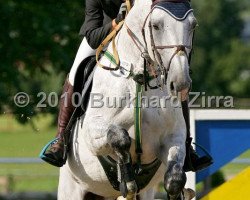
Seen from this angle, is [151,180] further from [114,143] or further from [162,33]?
A: [162,33]

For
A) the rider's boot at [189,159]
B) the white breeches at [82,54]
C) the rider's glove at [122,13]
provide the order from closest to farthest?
the rider's glove at [122,13], the rider's boot at [189,159], the white breeches at [82,54]

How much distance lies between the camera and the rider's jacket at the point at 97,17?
21.9 ft

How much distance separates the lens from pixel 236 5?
63.4m

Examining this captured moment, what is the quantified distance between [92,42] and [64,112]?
2.30 feet

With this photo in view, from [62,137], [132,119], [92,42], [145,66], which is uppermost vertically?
[92,42]

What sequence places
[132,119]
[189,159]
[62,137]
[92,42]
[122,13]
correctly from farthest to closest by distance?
[62,137], [189,159], [92,42], [122,13], [132,119]

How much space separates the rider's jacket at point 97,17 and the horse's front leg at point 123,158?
2.56ft

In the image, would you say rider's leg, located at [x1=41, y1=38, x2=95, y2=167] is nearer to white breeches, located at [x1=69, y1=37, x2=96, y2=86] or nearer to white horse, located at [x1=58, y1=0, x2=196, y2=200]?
white breeches, located at [x1=69, y1=37, x2=96, y2=86]

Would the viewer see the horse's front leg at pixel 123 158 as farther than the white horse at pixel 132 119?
Yes

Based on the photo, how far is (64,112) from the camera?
707cm

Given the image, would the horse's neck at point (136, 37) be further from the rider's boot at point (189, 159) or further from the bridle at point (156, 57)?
the rider's boot at point (189, 159)

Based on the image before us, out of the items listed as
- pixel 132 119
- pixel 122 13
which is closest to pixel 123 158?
pixel 132 119

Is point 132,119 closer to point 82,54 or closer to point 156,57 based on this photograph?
point 156,57

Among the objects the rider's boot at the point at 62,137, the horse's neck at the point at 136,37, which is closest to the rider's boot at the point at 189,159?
the horse's neck at the point at 136,37
